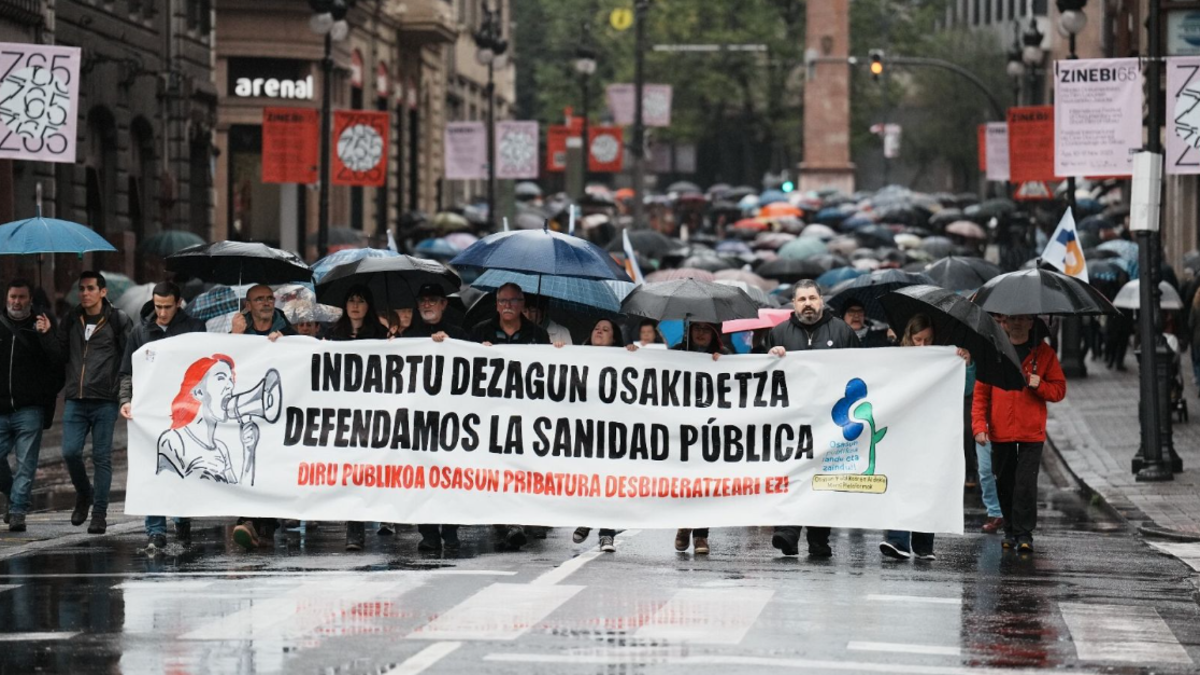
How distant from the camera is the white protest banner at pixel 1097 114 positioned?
20.6 m

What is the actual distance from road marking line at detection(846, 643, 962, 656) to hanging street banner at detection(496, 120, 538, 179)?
41.8m

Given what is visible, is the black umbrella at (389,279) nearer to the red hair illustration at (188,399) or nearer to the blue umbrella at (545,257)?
the blue umbrella at (545,257)

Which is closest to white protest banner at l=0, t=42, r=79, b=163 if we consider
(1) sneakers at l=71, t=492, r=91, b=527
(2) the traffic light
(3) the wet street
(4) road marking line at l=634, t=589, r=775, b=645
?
(1) sneakers at l=71, t=492, r=91, b=527

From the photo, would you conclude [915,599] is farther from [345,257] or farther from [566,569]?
[345,257]

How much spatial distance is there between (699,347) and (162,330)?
3.57 m

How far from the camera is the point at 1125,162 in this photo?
20734mm

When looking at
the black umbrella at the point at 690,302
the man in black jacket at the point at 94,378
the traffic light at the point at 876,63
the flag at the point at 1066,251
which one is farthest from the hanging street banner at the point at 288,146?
the traffic light at the point at 876,63

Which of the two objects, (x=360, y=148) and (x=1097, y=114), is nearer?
(x=1097, y=114)

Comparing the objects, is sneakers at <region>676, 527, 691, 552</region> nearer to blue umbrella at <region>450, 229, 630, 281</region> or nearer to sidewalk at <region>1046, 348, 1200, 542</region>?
blue umbrella at <region>450, 229, 630, 281</region>

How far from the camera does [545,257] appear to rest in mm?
14406

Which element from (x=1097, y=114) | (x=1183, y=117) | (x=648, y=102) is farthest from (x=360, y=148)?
(x=648, y=102)

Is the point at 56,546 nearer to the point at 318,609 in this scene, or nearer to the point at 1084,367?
the point at 318,609

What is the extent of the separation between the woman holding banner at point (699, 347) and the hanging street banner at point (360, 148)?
21471mm

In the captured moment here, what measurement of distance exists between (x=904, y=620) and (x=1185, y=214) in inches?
1311
